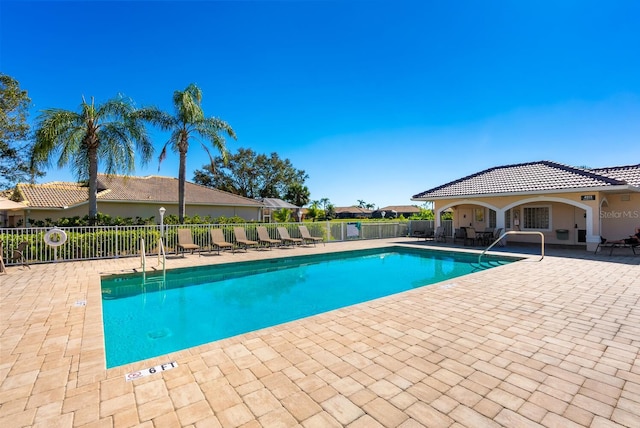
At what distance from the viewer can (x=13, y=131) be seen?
1855 cm

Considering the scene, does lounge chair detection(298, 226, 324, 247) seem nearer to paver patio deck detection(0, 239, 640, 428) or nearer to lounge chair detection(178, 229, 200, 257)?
lounge chair detection(178, 229, 200, 257)

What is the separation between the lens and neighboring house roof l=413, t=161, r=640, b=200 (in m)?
14.6

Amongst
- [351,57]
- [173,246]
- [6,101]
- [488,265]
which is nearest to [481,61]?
[351,57]

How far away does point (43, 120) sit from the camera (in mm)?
12531

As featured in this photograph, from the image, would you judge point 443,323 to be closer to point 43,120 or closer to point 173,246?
point 173,246

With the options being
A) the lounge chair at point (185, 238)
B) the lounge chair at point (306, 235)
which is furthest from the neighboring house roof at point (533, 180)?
the lounge chair at point (185, 238)

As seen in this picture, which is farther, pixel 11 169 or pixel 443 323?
pixel 11 169

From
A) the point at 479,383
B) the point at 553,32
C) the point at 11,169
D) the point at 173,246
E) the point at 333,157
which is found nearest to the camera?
the point at 479,383

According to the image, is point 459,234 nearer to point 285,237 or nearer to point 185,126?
point 285,237

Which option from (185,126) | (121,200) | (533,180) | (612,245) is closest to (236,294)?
(185,126)

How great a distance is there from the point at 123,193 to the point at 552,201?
28904 mm

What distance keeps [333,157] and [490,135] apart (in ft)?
54.7

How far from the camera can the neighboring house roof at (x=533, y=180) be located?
14.6 metres

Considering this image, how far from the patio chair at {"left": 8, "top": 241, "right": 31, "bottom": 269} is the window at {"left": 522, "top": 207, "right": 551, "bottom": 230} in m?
23.5
